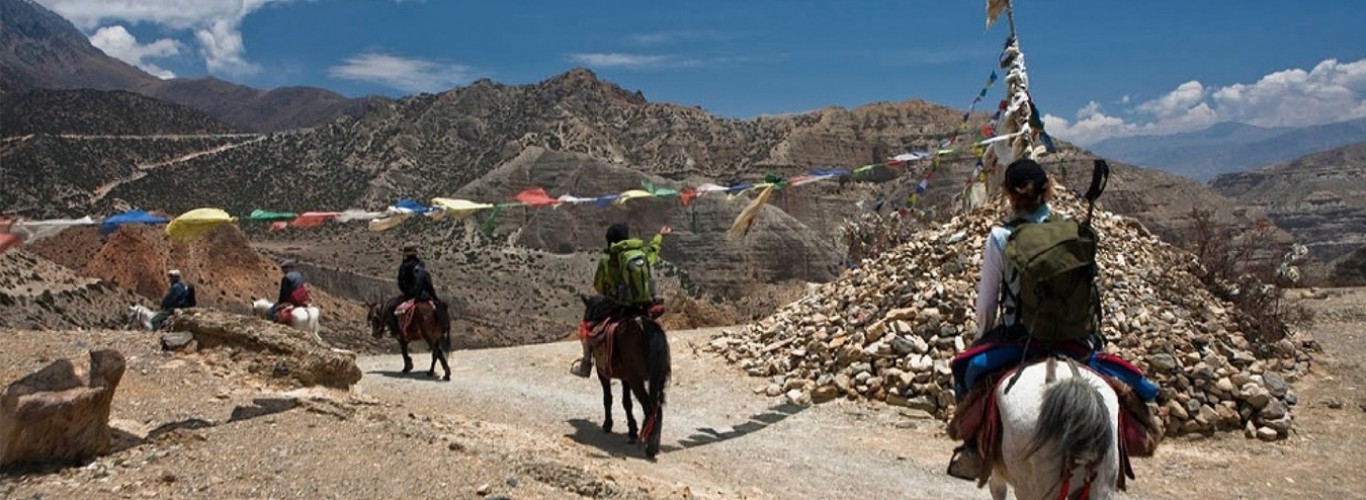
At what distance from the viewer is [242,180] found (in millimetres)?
67250

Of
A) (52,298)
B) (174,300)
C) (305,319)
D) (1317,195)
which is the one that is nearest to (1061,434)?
(305,319)

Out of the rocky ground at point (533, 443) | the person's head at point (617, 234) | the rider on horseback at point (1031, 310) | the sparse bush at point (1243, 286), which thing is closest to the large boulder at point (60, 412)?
the rocky ground at point (533, 443)

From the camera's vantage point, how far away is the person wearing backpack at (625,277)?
8.20 meters

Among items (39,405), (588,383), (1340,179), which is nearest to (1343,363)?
(588,383)

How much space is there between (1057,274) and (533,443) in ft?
16.1

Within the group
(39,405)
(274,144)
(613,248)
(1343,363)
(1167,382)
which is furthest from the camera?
(274,144)

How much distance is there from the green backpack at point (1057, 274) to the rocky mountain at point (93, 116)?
248 ft

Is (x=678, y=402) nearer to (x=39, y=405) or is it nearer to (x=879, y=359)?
(x=879, y=359)

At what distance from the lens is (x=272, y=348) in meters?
8.72

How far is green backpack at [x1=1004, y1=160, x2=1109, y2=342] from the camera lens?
421 cm

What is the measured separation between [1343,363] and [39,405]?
1417 cm

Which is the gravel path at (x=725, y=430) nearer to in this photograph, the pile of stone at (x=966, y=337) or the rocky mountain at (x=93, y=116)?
the pile of stone at (x=966, y=337)

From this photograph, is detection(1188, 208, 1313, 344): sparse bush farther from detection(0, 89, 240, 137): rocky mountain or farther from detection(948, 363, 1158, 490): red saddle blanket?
detection(0, 89, 240, 137): rocky mountain

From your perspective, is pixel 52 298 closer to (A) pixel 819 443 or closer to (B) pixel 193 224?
(B) pixel 193 224
